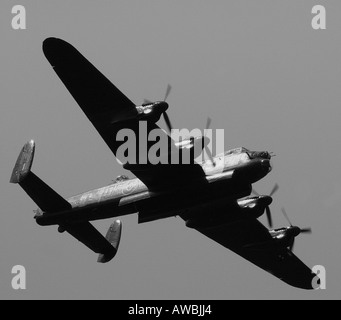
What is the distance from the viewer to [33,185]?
126 ft

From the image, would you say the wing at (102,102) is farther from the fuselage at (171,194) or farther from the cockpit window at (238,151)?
the cockpit window at (238,151)

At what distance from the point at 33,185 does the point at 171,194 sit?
7154 millimetres

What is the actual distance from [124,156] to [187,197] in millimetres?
3715

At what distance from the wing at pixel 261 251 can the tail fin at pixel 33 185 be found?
26.0 feet

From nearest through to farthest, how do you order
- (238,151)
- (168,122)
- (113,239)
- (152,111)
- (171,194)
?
1. (152,111)
2. (168,122)
3. (238,151)
4. (171,194)
5. (113,239)

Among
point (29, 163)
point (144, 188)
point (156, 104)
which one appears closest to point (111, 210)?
point (144, 188)

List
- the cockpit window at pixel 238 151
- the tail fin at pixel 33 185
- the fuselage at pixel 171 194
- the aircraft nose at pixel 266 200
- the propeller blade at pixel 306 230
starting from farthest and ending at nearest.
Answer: the propeller blade at pixel 306 230 < the tail fin at pixel 33 185 < the aircraft nose at pixel 266 200 < the cockpit window at pixel 238 151 < the fuselage at pixel 171 194

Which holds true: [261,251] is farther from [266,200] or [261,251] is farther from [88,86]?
[88,86]

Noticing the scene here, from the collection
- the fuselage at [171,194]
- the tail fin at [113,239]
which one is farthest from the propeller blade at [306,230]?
the tail fin at [113,239]

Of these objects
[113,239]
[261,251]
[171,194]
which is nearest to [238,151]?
[171,194]

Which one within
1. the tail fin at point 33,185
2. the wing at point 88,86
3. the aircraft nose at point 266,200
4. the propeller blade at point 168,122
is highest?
the wing at point 88,86

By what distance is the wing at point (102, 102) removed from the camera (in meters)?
32.5

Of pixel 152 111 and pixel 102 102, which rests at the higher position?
pixel 102 102

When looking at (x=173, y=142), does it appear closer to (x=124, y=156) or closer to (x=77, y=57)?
(x=124, y=156)
